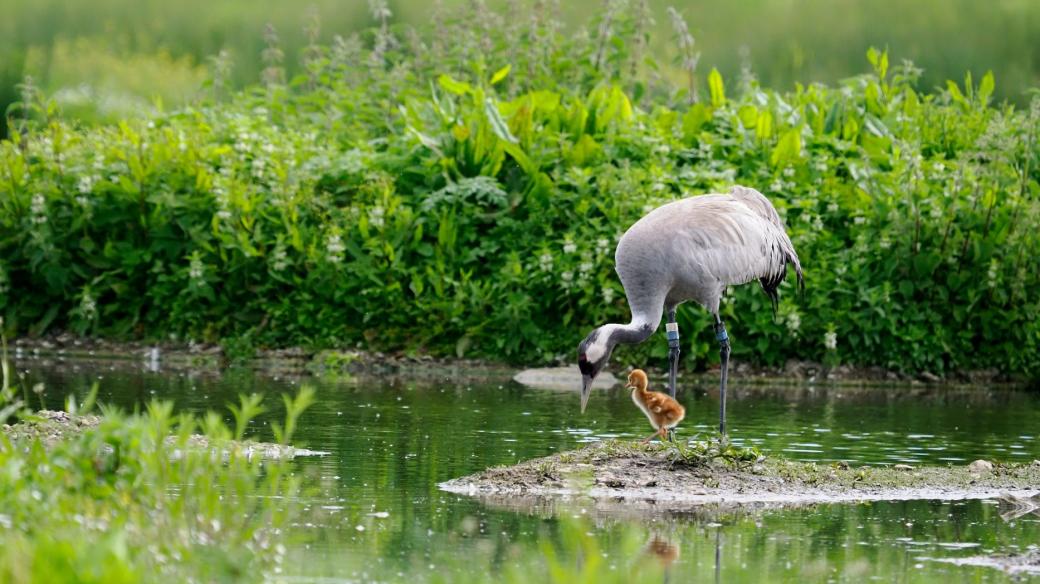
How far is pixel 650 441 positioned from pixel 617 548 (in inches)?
107

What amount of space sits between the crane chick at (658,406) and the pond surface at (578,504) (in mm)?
874

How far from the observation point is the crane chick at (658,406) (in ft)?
33.0

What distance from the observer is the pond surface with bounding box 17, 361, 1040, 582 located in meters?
7.00

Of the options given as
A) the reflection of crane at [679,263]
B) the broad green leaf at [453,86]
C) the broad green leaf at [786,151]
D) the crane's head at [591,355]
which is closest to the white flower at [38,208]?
the broad green leaf at [453,86]

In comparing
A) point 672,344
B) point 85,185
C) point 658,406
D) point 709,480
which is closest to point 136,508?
point 709,480

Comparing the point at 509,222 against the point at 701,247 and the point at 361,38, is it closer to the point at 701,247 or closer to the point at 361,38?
the point at 701,247

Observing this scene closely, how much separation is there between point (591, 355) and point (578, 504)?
1931 millimetres

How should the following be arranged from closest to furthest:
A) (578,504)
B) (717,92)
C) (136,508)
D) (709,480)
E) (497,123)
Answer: (136,508), (578,504), (709,480), (497,123), (717,92)

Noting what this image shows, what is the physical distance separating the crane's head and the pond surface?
1.89 feet

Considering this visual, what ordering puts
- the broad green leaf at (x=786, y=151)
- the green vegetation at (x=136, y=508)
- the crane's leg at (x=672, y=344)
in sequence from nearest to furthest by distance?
the green vegetation at (x=136, y=508), the crane's leg at (x=672, y=344), the broad green leaf at (x=786, y=151)

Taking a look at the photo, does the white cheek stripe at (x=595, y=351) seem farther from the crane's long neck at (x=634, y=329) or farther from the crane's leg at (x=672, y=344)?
the crane's leg at (x=672, y=344)

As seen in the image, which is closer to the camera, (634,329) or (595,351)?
(595,351)

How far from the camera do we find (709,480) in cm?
942

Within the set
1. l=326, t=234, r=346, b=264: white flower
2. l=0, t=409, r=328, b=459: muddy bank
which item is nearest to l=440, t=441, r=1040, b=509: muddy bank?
l=0, t=409, r=328, b=459: muddy bank
